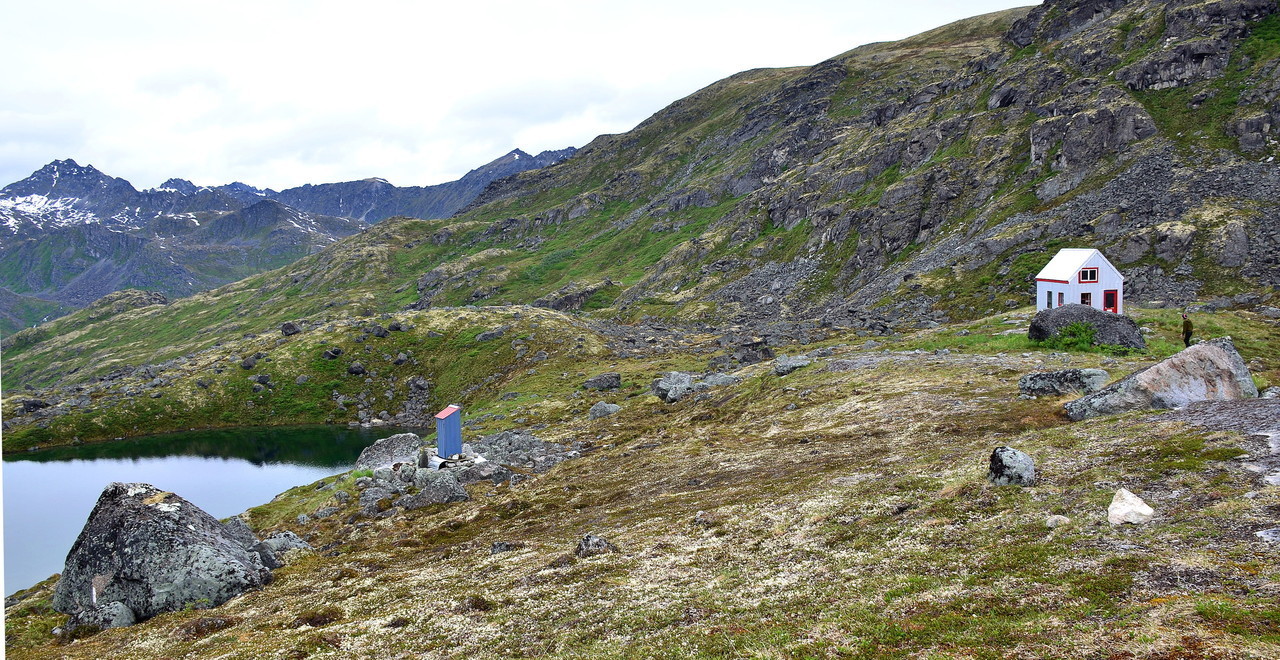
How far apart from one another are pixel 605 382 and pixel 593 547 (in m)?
66.0

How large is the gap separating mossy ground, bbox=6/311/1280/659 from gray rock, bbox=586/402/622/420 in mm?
28750

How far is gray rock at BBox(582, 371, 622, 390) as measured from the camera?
3681 inches

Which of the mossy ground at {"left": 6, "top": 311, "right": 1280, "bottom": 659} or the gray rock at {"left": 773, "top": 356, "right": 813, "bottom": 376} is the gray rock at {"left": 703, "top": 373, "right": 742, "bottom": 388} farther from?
the mossy ground at {"left": 6, "top": 311, "right": 1280, "bottom": 659}

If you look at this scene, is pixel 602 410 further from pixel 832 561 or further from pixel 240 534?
pixel 832 561

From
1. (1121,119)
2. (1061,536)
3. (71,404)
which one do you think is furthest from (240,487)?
(1121,119)

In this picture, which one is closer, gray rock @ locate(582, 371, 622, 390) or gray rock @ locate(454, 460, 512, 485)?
gray rock @ locate(454, 460, 512, 485)

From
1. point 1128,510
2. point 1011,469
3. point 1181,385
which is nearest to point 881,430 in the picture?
point 1181,385

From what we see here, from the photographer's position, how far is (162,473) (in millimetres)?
101062

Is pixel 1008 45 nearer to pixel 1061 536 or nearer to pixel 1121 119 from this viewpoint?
pixel 1121 119

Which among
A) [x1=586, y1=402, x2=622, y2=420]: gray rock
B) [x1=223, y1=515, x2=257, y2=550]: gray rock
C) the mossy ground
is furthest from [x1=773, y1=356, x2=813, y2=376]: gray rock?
[x1=223, y1=515, x2=257, y2=550]: gray rock

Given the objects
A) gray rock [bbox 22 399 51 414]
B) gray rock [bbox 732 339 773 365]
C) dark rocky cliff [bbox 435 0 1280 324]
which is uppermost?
dark rocky cliff [bbox 435 0 1280 324]

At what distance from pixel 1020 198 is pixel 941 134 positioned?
4191 cm

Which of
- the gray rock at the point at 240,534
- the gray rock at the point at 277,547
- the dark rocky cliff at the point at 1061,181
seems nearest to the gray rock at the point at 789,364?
the dark rocky cliff at the point at 1061,181

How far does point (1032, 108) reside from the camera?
13725 cm
